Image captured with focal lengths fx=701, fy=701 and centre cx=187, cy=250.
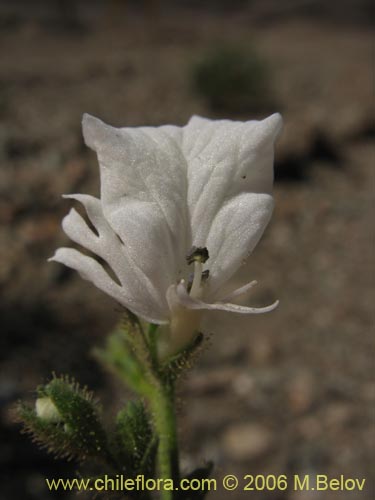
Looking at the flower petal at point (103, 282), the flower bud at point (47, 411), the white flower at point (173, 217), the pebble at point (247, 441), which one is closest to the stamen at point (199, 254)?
the white flower at point (173, 217)

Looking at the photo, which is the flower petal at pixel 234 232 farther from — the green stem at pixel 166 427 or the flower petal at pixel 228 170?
the green stem at pixel 166 427

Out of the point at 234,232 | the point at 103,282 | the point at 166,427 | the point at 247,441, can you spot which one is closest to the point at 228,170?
the point at 234,232

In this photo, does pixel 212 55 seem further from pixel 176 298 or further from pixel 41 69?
pixel 176 298

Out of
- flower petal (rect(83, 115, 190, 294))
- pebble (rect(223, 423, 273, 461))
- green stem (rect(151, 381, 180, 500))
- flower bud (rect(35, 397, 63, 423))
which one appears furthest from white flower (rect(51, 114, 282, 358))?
pebble (rect(223, 423, 273, 461))

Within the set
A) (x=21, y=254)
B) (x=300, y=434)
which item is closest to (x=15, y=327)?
(x=21, y=254)

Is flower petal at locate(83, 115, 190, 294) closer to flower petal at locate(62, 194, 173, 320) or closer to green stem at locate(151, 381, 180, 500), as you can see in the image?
flower petal at locate(62, 194, 173, 320)

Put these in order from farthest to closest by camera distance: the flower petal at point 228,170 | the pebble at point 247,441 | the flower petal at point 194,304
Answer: the pebble at point 247,441 → the flower petal at point 228,170 → the flower petal at point 194,304

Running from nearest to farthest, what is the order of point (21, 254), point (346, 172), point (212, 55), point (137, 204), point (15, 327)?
point (137, 204) < point (15, 327) < point (21, 254) < point (346, 172) < point (212, 55)
